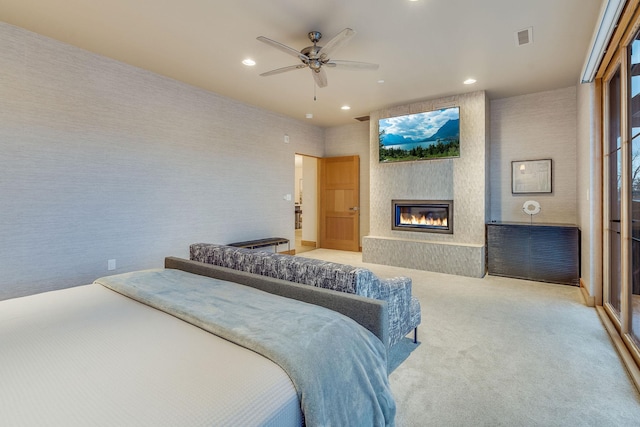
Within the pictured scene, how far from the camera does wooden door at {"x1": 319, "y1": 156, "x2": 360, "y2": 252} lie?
6.86 meters

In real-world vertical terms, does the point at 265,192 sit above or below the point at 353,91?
below

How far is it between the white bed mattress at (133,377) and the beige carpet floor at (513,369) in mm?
1072

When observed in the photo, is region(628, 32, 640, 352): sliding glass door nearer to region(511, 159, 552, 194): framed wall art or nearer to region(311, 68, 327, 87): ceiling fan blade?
region(311, 68, 327, 87): ceiling fan blade

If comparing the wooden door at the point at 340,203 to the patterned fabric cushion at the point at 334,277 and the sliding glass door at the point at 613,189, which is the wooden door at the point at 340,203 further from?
the patterned fabric cushion at the point at 334,277

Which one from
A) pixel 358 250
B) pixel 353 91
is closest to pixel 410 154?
pixel 353 91

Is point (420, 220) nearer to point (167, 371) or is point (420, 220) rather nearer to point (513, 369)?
point (513, 369)

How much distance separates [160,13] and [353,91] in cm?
277

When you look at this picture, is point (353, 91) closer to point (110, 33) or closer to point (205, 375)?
point (110, 33)

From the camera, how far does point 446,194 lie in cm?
518

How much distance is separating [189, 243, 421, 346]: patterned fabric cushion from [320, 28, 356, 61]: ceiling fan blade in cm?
185

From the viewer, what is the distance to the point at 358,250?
6.86 m

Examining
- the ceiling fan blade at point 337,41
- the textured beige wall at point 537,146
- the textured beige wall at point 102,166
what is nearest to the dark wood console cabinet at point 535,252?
the textured beige wall at point 537,146

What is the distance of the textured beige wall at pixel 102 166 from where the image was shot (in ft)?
10.2

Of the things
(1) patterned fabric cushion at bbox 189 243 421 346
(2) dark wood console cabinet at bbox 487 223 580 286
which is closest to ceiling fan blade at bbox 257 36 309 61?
(1) patterned fabric cushion at bbox 189 243 421 346
